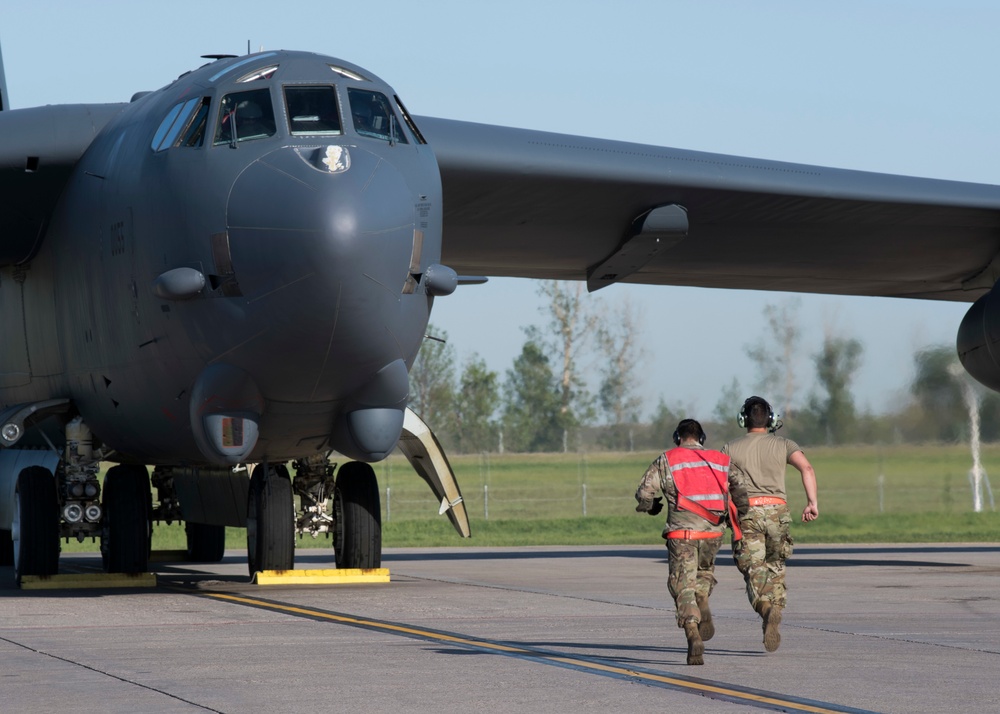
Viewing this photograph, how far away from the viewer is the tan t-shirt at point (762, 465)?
9.69 metres

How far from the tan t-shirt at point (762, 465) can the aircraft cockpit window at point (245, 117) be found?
185 inches

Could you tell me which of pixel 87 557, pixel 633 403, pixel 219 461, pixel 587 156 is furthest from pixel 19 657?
pixel 633 403

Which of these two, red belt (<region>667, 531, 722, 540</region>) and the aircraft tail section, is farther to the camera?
the aircraft tail section

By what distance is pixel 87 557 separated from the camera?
23.5 m

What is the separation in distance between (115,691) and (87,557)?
54.4 ft

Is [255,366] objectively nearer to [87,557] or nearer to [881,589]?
[881,589]

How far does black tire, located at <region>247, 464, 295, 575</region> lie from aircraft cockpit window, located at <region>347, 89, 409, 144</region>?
350 cm

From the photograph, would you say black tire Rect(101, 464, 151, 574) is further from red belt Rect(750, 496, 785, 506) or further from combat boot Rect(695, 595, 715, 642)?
red belt Rect(750, 496, 785, 506)

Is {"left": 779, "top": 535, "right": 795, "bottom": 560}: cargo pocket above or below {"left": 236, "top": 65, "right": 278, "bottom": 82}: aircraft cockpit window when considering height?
below

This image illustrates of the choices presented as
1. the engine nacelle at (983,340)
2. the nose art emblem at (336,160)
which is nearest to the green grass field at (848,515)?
the engine nacelle at (983,340)

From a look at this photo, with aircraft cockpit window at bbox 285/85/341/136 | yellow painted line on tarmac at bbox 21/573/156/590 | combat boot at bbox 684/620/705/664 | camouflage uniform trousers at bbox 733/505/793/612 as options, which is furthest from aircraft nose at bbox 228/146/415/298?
yellow painted line on tarmac at bbox 21/573/156/590

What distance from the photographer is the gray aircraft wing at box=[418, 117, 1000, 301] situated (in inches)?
Result: 628

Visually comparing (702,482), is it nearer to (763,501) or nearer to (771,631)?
(763,501)

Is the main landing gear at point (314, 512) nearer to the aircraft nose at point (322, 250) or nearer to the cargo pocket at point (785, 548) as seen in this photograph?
the aircraft nose at point (322, 250)
